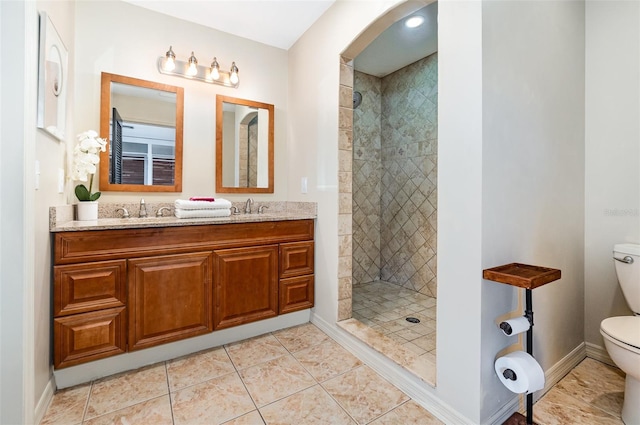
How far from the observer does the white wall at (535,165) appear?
1.29 meters

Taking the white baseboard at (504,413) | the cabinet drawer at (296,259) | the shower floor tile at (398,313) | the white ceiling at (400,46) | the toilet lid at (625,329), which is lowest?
the white baseboard at (504,413)

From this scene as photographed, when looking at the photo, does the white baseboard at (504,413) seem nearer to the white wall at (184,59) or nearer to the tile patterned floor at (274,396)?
the tile patterned floor at (274,396)

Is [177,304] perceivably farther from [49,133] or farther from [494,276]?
[494,276]

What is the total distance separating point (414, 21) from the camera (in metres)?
2.35

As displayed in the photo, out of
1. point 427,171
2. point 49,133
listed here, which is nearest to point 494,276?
point 427,171

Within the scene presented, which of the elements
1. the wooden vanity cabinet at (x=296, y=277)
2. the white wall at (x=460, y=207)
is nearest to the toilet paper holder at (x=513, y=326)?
the white wall at (x=460, y=207)

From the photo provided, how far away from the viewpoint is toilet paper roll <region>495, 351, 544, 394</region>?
121 cm

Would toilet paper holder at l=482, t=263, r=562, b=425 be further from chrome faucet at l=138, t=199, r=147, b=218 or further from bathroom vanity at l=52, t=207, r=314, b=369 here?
chrome faucet at l=138, t=199, r=147, b=218

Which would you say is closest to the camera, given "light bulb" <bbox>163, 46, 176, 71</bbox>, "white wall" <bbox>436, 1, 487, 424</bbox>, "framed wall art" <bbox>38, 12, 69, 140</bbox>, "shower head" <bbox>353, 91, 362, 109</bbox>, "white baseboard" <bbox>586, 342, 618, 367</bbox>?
"white wall" <bbox>436, 1, 487, 424</bbox>

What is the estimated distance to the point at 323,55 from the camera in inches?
91.0

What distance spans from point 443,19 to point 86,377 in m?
2.75

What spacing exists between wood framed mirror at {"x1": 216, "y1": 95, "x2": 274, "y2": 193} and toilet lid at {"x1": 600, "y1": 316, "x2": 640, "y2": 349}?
2.46 metres

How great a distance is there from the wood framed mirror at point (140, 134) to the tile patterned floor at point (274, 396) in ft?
4.40

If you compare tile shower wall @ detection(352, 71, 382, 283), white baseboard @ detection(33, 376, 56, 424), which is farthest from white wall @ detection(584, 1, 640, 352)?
white baseboard @ detection(33, 376, 56, 424)
